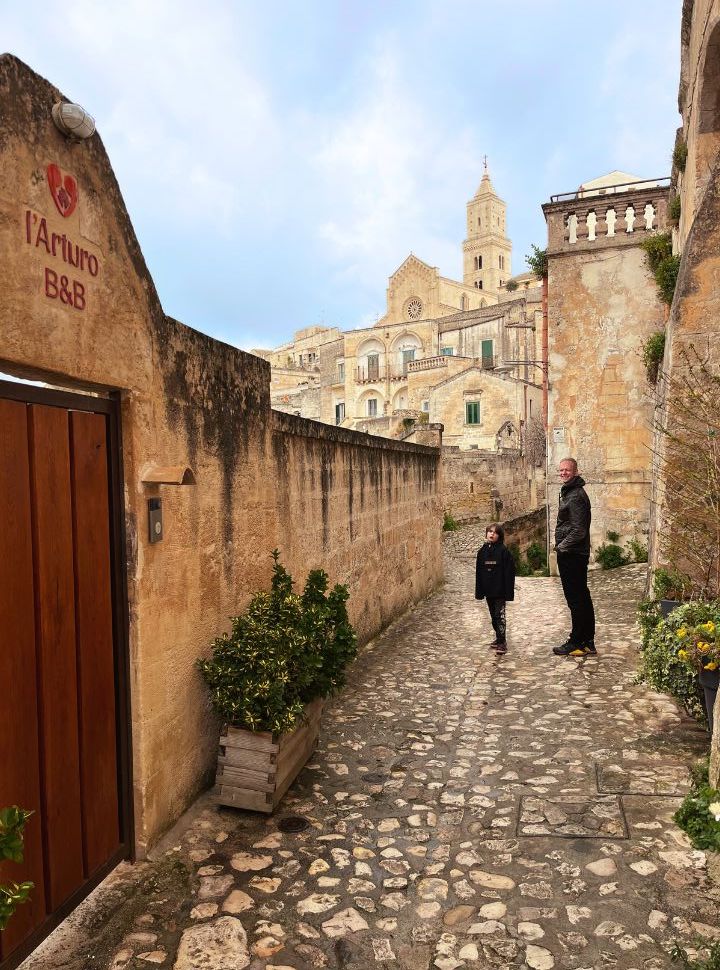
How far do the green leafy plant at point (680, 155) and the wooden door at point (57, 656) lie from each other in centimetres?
868

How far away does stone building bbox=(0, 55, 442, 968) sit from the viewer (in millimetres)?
2336

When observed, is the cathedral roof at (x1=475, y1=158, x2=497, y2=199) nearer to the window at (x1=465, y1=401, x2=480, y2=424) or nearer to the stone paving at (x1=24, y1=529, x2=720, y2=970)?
the window at (x1=465, y1=401, x2=480, y2=424)

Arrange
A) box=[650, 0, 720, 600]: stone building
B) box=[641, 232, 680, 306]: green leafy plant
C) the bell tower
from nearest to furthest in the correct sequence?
box=[650, 0, 720, 600]: stone building → box=[641, 232, 680, 306]: green leafy plant → the bell tower

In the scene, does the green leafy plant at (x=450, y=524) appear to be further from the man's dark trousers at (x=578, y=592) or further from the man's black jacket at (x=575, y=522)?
the man's black jacket at (x=575, y=522)

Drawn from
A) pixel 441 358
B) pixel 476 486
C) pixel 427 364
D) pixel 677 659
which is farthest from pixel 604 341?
pixel 427 364

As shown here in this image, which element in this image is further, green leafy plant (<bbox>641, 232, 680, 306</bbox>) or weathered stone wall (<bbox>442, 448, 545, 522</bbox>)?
weathered stone wall (<bbox>442, 448, 545, 522</bbox>)

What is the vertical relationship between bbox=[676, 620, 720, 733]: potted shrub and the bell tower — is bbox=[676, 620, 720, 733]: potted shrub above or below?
below

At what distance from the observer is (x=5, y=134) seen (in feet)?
7.27

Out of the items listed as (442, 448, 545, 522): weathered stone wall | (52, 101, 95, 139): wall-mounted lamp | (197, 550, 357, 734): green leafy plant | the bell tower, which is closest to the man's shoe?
(197, 550, 357, 734): green leafy plant

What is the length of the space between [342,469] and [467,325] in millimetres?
49068

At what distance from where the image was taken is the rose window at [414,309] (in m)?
66.1

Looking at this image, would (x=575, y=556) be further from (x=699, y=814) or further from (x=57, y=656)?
(x=57, y=656)

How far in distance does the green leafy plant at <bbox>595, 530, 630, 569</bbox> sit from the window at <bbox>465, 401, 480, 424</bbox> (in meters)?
27.1

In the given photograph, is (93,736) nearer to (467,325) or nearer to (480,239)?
(467,325)
